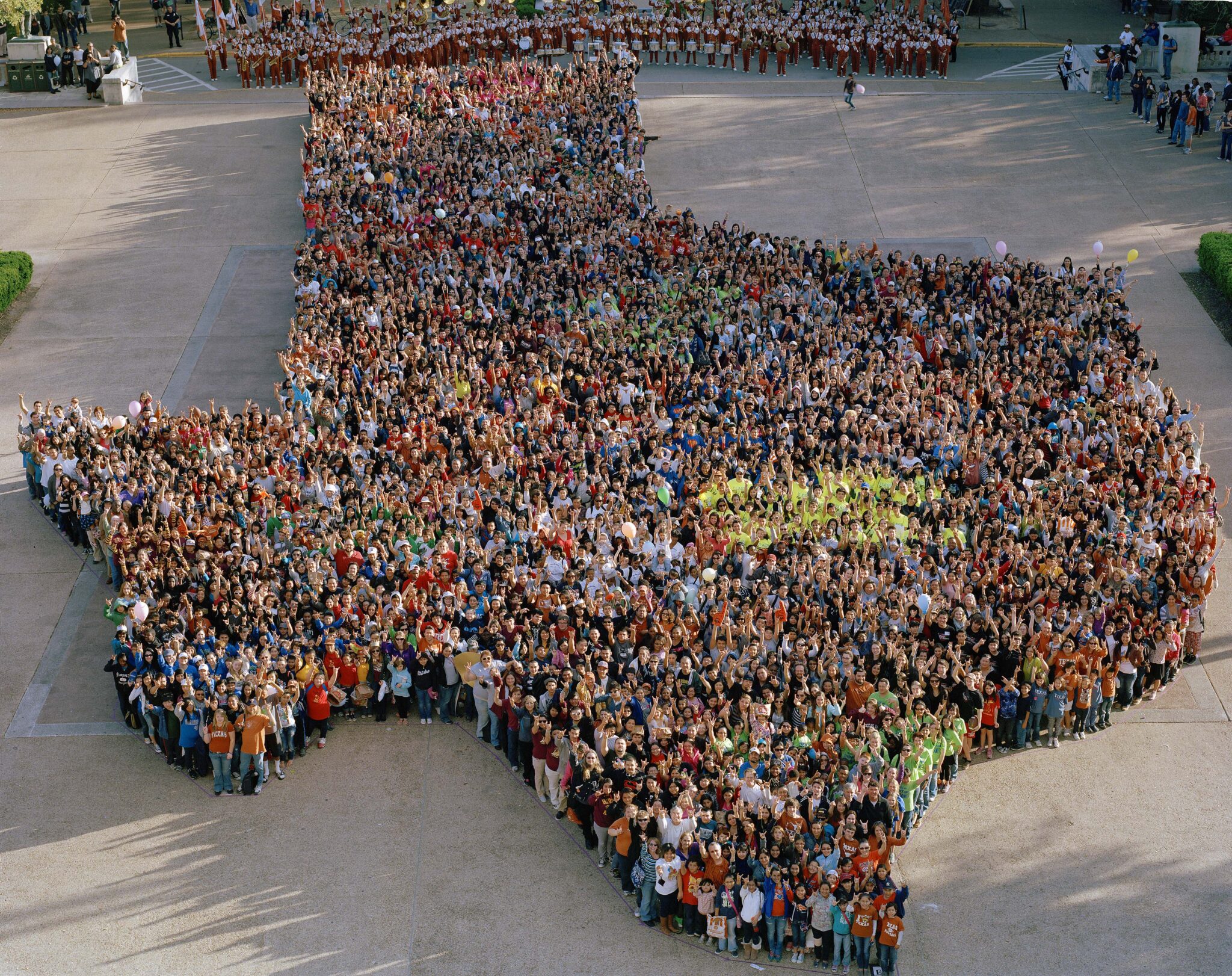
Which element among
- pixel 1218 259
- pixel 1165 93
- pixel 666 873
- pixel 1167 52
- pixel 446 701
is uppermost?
pixel 1167 52

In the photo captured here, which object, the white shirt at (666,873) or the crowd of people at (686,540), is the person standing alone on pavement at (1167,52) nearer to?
the crowd of people at (686,540)

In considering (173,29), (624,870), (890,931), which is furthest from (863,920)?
(173,29)

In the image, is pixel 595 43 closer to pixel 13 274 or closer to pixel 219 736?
pixel 13 274

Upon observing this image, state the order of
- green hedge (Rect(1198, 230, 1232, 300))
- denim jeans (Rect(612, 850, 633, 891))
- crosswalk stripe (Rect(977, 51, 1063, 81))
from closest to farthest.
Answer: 1. denim jeans (Rect(612, 850, 633, 891))
2. green hedge (Rect(1198, 230, 1232, 300))
3. crosswalk stripe (Rect(977, 51, 1063, 81))

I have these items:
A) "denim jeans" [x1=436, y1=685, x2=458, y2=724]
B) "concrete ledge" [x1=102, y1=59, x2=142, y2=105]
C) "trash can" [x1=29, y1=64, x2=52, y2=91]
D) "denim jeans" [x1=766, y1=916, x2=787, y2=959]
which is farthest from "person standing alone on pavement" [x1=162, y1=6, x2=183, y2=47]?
"denim jeans" [x1=766, y1=916, x2=787, y2=959]

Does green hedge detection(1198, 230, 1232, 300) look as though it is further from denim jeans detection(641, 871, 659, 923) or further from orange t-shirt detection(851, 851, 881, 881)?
denim jeans detection(641, 871, 659, 923)

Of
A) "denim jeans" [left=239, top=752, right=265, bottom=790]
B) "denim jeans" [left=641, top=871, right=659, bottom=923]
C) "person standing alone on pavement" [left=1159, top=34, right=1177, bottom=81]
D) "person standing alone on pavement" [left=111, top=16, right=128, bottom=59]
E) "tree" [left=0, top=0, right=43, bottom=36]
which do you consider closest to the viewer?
"denim jeans" [left=641, top=871, right=659, bottom=923]
